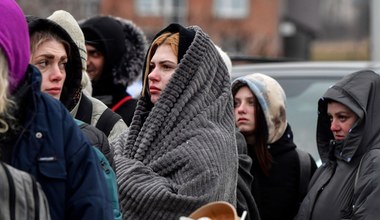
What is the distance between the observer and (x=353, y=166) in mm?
5340

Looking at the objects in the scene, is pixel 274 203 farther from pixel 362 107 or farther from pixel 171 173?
pixel 171 173

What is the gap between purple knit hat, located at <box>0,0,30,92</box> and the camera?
3.36 m

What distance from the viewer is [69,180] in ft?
11.3

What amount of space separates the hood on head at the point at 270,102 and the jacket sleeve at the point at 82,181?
8.17 feet

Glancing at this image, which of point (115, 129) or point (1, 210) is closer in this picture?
point (1, 210)

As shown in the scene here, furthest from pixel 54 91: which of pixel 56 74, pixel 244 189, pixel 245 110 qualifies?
pixel 245 110

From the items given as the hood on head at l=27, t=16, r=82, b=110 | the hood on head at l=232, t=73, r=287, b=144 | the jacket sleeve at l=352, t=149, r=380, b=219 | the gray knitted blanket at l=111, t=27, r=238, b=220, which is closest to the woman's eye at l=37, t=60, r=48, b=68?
the hood on head at l=27, t=16, r=82, b=110

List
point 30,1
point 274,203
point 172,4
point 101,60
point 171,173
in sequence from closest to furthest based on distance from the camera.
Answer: point 171,173, point 274,203, point 101,60, point 30,1, point 172,4

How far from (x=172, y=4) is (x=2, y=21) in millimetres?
55410

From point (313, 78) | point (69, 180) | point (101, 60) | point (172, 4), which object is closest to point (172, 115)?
point (69, 180)

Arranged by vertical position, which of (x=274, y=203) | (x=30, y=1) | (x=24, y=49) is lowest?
(x=30, y=1)

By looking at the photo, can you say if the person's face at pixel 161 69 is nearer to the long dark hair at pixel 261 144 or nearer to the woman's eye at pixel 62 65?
the woman's eye at pixel 62 65

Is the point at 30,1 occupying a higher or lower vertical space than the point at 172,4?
higher

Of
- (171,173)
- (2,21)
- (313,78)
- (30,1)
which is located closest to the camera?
(2,21)
